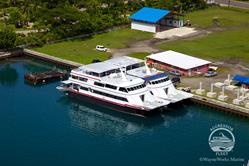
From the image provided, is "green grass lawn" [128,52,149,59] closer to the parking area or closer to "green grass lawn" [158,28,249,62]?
"green grass lawn" [158,28,249,62]

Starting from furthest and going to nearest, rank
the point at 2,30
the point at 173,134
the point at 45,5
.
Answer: the point at 45,5
the point at 2,30
the point at 173,134

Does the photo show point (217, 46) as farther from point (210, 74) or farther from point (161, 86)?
point (161, 86)

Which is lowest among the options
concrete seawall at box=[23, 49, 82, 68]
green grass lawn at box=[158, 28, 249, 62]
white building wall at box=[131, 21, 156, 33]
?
concrete seawall at box=[23, 49, 82, 68]

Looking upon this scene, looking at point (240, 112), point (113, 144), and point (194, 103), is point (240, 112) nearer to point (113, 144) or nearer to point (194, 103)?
point (194, 103)

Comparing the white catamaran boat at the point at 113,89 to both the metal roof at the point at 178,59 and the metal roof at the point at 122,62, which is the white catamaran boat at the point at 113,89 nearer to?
the metal roof at the point at 122,62

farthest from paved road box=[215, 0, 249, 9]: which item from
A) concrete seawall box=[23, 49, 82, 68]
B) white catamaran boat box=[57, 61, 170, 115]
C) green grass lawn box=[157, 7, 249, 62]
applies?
white catamaran boat box=[57, 61, 170, 115]

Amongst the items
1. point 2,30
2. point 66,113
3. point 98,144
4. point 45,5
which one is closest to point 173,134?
point 98,144
